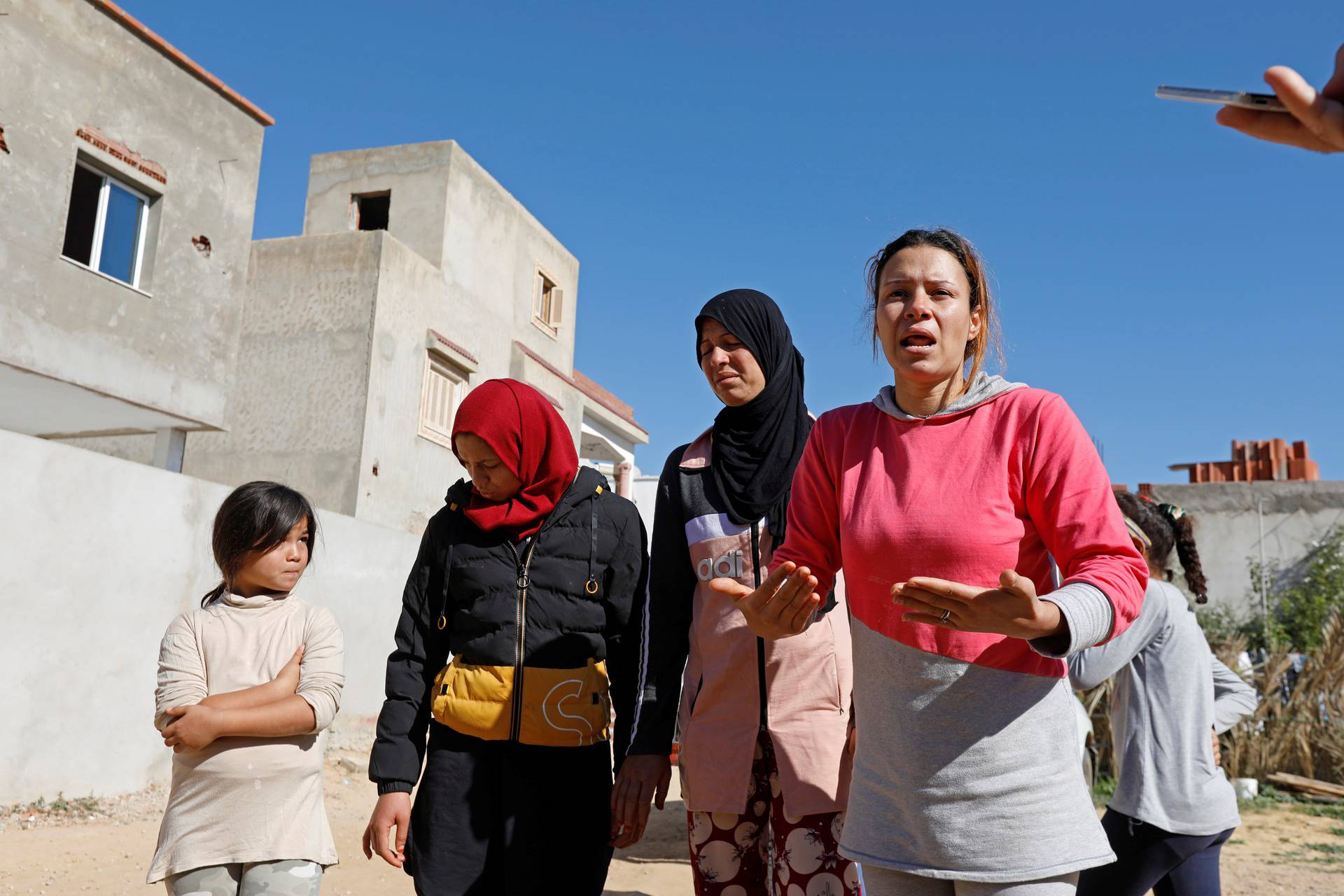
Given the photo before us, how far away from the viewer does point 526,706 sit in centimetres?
256

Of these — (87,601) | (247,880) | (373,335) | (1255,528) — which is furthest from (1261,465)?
(247,880)

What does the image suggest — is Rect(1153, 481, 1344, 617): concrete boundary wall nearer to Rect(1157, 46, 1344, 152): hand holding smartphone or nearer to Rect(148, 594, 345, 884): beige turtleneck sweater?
Rect(148, 594, 345, 884): beige turtleneck sweater

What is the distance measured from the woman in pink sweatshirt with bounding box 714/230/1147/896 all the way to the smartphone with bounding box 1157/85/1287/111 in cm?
69

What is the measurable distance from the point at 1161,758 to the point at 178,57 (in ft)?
40.0

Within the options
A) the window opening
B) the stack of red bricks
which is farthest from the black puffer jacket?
the stack of red bricks

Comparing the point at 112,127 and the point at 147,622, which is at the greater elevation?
→ the point at 112,127

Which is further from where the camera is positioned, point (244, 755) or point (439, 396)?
point (439, 396)

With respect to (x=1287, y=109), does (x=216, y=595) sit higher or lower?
lower

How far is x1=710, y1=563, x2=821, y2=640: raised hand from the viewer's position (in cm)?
181

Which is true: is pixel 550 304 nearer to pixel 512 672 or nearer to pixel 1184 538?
pixel 1184 538

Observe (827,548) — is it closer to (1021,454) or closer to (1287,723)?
(1021,454)

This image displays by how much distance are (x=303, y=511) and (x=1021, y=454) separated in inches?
85.1

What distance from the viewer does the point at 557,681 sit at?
8.54 ft

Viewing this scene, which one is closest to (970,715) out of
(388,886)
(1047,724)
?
(1047,724)
